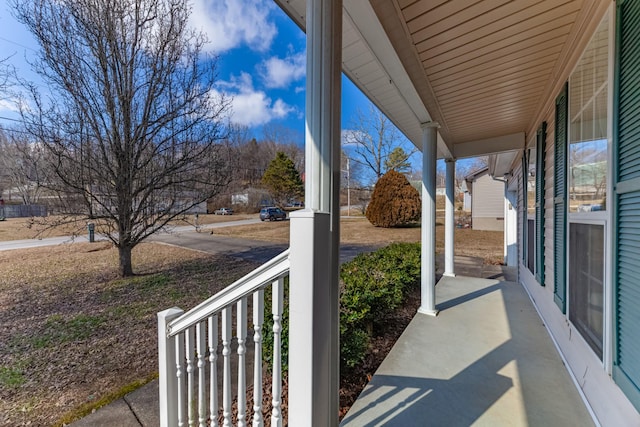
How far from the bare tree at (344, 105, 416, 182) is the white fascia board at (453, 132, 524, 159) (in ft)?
15.3

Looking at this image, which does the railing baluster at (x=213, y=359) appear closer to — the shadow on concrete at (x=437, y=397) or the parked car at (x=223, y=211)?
the shadow on concrete at (x=437, y=397)

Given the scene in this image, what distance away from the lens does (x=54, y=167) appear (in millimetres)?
3844

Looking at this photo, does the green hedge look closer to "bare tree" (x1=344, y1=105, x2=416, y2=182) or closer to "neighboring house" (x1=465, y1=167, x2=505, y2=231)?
"bare tree" (x1=344, y1=105, x2=416, y2=182)

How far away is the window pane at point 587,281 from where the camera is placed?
1542 mm

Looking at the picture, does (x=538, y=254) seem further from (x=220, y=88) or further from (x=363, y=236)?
(x=363, y=236)

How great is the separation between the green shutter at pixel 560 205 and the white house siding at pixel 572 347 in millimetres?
144

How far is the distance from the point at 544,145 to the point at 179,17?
19.5 ft

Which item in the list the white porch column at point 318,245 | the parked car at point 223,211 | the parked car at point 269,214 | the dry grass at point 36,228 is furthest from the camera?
the parked car at point 269,214

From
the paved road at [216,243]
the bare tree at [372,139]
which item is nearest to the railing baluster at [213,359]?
the paved road at [216,243]

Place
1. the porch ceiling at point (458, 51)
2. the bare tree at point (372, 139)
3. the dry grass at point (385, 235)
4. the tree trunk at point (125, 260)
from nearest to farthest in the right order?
the porch ceiling at point (458, 51) < the tree trunk at point (125, 260) < the dry grass at point (385, 235) < the bare tree at point (372, 139)

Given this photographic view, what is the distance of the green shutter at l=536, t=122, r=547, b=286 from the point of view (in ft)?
9.75

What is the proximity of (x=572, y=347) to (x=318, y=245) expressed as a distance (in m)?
2.47

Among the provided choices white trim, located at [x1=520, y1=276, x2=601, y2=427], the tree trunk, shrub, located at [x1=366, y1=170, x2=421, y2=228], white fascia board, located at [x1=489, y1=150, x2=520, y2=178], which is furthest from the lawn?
shrub, located at [x1=366, y1=170, x2=421, y2=228]

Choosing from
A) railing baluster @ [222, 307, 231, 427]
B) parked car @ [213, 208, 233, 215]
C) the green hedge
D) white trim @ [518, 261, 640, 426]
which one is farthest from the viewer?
parked car @ [213, 208, 233, 215]
